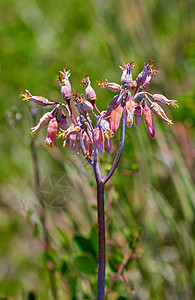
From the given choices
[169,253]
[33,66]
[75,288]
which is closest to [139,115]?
[75,288]

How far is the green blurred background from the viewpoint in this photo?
47.4 inches

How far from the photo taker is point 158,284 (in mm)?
1444

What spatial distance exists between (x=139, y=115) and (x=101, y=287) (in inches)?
12.5

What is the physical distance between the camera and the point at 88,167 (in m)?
1.14

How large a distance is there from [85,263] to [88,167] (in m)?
0.26

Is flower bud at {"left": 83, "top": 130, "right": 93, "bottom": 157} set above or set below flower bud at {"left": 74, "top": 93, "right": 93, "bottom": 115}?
below

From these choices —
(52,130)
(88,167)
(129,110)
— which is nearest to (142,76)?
(129,110)

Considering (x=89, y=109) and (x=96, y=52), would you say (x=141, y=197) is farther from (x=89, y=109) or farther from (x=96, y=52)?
(x=96, y=52)

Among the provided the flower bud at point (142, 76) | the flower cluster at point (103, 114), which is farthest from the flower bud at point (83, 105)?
the flower bud at point (142, 76)

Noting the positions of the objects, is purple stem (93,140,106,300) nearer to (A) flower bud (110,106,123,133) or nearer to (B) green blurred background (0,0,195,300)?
(A) flower bud (110,106,123,133)

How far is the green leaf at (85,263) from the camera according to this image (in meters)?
0.99

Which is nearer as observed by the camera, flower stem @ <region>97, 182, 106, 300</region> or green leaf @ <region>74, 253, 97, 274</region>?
flower stem @ <region>97, 182, 106, 300</region>

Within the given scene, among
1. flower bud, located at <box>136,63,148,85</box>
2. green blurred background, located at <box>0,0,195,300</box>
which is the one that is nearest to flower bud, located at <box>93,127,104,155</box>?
flower bud, located at <box>136,63,148,85</box>

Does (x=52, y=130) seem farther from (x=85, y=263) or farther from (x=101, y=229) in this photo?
(x=85, y=263)
